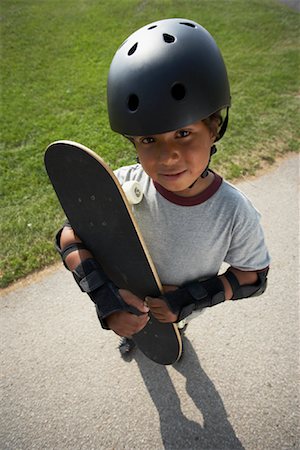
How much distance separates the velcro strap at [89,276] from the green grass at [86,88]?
187cm

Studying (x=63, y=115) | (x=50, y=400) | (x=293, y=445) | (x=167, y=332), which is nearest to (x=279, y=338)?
(x=293, y=445)

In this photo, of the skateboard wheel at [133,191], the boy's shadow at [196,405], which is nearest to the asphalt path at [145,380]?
the boy's shadow at [196,405]

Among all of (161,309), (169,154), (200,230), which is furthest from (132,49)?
(161,309)

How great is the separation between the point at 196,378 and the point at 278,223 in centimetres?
207

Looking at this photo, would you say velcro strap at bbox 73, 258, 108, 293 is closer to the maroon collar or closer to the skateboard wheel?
the skateboard wheel

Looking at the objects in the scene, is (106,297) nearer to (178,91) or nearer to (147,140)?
(147,140)

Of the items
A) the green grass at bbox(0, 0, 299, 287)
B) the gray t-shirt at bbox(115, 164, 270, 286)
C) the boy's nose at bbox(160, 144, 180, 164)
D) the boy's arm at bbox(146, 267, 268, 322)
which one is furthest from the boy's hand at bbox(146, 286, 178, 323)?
the green grass at bbox(0, 0, 299, 287)

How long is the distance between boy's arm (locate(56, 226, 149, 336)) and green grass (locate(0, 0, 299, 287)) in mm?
1824

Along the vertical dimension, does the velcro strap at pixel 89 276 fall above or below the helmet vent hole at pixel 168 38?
below

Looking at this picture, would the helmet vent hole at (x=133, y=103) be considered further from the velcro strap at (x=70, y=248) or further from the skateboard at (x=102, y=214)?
the velcro strap at (x=70, y=248)

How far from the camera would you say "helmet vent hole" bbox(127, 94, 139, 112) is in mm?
1371

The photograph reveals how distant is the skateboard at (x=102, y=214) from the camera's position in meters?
1.35

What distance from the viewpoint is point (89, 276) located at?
60.2 inches

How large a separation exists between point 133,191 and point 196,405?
5.78 feet
